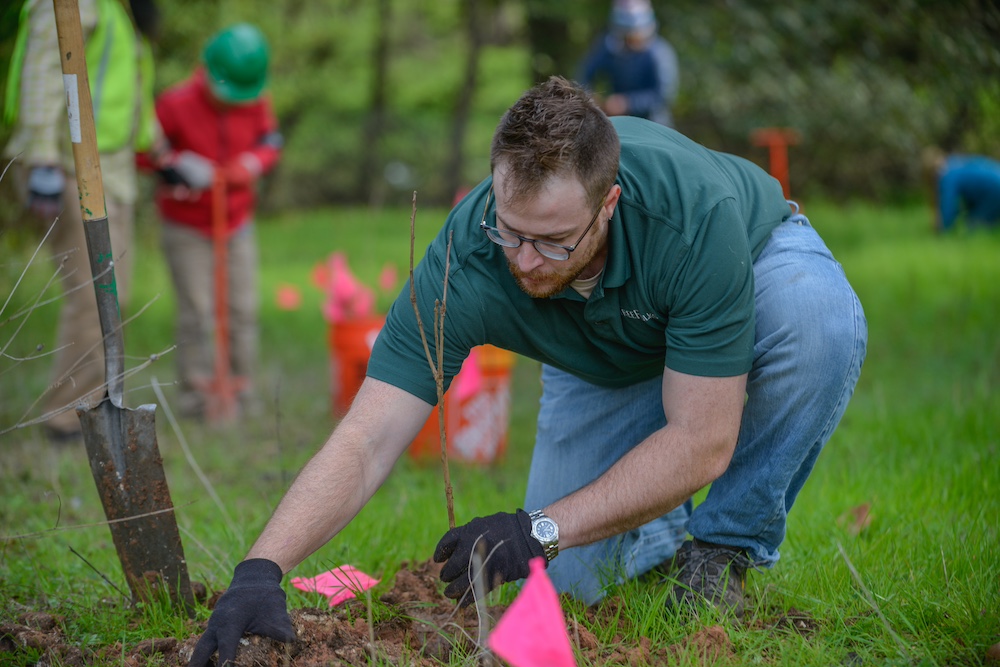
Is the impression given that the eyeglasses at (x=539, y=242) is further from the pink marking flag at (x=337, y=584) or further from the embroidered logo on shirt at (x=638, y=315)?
the pink marking flag at (x=337, y=584)

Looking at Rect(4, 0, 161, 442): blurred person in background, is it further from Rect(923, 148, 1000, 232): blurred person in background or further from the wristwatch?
Rect(923, 148, 1000, 232): blurred person in background

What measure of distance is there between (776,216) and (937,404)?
103 inches

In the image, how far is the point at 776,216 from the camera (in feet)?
8.91

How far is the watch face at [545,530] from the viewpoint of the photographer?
2.25m

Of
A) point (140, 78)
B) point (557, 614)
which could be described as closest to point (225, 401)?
point (140, 78)

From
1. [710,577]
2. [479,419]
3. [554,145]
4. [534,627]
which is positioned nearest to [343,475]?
[534,627]

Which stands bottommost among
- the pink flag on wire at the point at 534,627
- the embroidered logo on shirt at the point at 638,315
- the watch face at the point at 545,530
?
the watch face at the point at 545,530

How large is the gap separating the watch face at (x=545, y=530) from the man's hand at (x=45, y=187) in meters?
3.08

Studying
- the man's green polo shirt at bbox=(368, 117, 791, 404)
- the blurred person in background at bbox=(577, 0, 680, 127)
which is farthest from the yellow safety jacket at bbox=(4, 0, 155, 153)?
the blurred person in background at bbox=(577, 0, 680, 127)

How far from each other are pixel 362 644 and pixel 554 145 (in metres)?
1.24

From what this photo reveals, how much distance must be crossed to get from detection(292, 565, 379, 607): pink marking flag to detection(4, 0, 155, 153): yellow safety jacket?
2.84 meters

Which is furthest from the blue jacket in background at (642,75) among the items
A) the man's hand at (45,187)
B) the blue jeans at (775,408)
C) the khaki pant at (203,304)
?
the blue jeans at (775,408)

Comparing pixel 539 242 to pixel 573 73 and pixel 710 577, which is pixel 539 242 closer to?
pixel 710 577

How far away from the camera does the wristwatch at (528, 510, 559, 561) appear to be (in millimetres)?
2244
